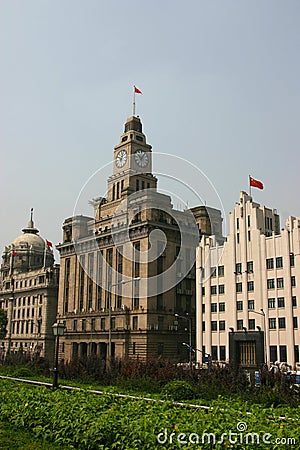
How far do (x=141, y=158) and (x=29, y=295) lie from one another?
41711mm

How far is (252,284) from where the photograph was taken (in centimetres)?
5938

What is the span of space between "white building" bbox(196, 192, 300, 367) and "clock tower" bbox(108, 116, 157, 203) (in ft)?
74.8

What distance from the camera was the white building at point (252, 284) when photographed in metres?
55.1

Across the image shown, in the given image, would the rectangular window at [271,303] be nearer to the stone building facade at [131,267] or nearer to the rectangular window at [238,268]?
the rectangular window at [238,268]

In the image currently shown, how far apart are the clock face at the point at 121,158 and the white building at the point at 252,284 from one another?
1131 inches

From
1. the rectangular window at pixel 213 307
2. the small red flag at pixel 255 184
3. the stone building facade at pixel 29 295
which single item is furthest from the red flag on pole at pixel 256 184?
the stone building facade at pixel 29 295

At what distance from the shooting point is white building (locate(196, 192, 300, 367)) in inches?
2168

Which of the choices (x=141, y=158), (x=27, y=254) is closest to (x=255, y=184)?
(x=141, y=158)

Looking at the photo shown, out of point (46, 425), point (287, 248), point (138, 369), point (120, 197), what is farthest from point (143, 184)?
point (46, 425)

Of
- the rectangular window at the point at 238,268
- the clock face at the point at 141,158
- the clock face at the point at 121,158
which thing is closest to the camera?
the rectangular window at the point at 238,268

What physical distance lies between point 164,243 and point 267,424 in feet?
202

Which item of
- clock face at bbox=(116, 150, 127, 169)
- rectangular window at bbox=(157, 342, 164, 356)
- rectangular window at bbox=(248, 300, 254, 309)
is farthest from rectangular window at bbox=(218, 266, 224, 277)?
clock face at bbox=(116, 150, 127, 169)

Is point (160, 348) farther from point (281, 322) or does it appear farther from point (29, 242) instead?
point (29, 242)

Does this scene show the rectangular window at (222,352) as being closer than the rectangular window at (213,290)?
Yes
